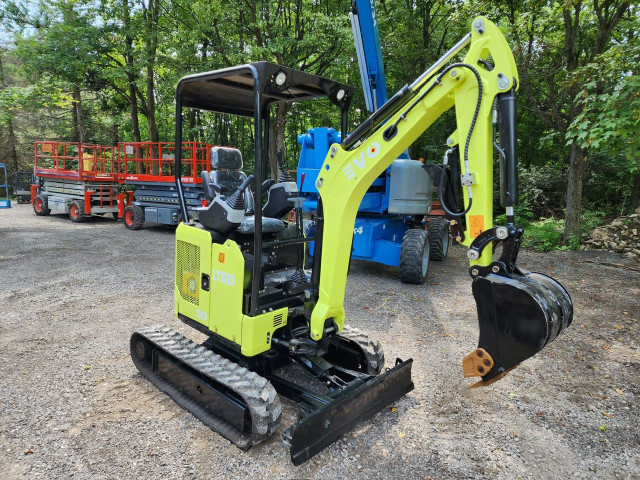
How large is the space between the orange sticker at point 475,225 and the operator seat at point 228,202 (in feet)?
4.88

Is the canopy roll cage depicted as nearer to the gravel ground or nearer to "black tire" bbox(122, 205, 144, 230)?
the gravel ground

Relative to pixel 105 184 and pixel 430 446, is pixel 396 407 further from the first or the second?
pixel 105 184

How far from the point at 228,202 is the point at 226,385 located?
1267mm

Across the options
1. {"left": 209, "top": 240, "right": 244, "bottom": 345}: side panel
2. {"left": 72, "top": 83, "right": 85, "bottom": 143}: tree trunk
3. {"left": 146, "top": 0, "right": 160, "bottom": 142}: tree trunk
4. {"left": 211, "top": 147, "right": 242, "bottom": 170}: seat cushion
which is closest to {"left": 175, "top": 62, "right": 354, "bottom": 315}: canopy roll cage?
{"left": 209, "top": 240, "right": 244, "bottom": 345}: side panel

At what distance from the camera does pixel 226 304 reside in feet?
10.4

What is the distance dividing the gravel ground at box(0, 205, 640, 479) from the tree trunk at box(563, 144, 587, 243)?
391 cm

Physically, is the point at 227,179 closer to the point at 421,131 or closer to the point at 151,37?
the point at 421,131

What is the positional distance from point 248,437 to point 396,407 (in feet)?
3.90

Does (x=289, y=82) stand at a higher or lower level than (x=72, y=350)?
higher

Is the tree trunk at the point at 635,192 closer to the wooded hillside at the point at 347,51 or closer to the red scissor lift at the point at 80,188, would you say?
the wooded hillside at the point at 347,51

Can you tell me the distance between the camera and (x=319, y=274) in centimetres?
326

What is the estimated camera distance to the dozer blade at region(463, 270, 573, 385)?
87.1 inches

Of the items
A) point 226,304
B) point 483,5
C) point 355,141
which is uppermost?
point 483,5

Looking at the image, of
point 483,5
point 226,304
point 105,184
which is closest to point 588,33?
point 483,5
